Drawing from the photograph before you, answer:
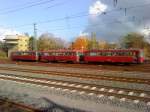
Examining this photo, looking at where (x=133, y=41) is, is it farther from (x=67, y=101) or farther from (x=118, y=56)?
(x=67, y=101)

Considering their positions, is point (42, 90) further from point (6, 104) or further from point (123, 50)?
point (123, 50)

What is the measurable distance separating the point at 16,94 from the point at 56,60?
108 ft

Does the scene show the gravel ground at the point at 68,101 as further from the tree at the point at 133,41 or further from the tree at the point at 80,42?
the tree at the point at 80,42

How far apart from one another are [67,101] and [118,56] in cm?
2598

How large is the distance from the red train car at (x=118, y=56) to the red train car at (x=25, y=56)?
15.4 meters

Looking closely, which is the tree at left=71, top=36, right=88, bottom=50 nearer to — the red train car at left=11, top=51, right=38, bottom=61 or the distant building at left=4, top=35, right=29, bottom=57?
the distant building at left=4, top=35, right=29, bottom=57

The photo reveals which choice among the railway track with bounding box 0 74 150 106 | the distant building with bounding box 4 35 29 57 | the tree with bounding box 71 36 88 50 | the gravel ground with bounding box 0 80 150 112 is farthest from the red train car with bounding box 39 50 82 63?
the distant building with bounding box 4 35 29 57

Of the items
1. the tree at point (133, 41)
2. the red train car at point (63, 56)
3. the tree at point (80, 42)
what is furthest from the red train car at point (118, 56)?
the tree at point (80, 42)

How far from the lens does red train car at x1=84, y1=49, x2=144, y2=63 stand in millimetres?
37875

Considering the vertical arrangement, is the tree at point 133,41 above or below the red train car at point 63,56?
above

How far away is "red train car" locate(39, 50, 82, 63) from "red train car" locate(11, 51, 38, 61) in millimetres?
3152

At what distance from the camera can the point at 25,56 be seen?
5703 cm

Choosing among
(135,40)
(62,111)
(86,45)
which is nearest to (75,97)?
(62,111)

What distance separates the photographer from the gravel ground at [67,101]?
1197cm
